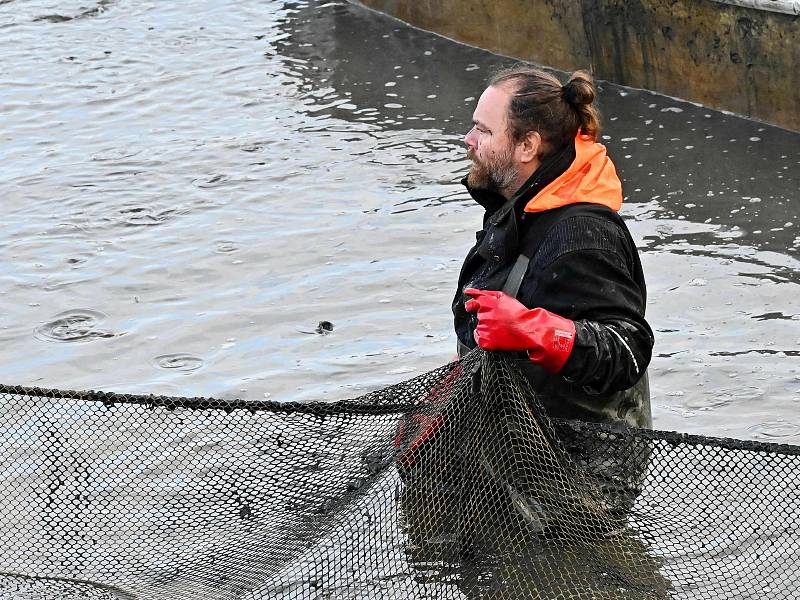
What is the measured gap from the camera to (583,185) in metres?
3.79

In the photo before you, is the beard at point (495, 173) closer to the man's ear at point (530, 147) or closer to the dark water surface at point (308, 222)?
the man's ear at point (530, 147)

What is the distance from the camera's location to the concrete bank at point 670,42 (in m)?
9.08

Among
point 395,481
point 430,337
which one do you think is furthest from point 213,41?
point 395,481

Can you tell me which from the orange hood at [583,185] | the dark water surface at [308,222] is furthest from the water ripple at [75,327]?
the orange hood at [583,185]

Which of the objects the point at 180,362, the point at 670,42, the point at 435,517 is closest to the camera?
the point at 435,517

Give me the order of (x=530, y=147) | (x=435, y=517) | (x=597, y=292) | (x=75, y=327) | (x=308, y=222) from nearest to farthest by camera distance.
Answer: (x=597, y=292) → (x=530, y=147) → (x=435, y=517) → (x=75, y=327) → (x=308, y=222)

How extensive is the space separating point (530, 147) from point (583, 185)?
24cm

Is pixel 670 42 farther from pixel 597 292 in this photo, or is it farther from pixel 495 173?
pixel 597 292

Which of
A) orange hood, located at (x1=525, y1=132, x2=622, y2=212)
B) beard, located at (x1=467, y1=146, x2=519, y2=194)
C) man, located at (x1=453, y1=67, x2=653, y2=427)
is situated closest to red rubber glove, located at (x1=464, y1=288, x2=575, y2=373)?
man, located at (x1=453, y1=67, x2=653, y2=427)

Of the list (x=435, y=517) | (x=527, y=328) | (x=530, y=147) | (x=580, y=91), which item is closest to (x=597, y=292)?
(x=527, y=328)

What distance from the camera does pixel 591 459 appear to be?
381 centimetres

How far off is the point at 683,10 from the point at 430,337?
14.5ft

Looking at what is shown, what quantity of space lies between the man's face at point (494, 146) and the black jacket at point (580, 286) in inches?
4.4

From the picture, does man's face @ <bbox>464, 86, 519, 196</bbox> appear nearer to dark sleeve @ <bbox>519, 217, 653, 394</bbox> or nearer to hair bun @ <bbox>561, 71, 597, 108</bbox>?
hair bun @ <bbox>561, 71, 597, 108</bbox>
